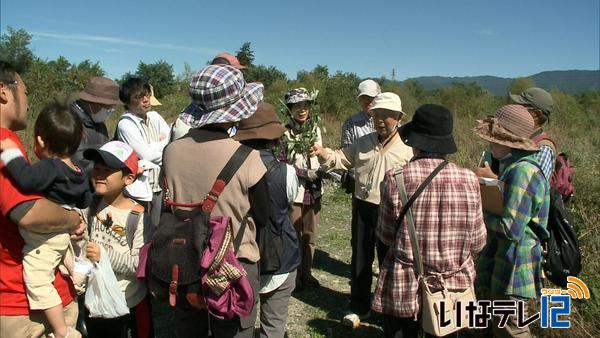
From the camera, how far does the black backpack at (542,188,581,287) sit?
9.26 ft

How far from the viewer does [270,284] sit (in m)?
2.66

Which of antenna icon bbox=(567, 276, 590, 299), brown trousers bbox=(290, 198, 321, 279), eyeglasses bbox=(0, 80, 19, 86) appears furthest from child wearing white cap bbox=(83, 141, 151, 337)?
antenna icon bbox=(567, 276, 590, 299)

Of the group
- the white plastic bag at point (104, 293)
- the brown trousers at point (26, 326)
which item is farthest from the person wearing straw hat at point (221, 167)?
the brown trousers at point (26, 326)

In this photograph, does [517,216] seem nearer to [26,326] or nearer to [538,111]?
[538,111]

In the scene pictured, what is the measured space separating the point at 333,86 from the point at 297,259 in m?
15.4

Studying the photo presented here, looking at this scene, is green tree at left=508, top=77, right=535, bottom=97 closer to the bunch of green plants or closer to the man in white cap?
the man in white cap

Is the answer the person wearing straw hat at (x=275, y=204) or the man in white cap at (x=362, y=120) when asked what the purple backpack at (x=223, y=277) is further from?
the man in white cap at (x=362, y=120)

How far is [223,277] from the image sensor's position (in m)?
2.01

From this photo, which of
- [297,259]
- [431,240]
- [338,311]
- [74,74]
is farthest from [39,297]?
[74,74]

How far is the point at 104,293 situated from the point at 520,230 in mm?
2498

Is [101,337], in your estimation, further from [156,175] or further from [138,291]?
[156,175]

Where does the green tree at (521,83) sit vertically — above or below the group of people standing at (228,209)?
above

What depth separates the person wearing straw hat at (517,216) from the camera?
2.63m

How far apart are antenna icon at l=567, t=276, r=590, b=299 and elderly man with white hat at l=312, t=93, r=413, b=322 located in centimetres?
160
